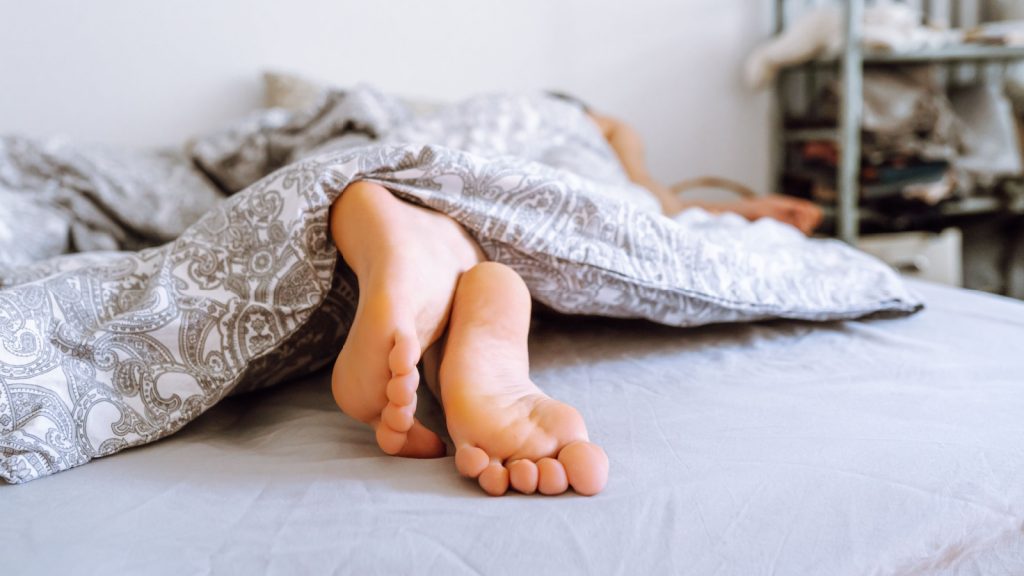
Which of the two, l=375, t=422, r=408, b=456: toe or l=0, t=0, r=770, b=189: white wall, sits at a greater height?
l=0, t=0, r=770, b=189: white wall

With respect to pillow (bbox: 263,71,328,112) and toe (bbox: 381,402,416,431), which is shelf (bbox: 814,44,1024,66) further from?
toe (bbox: 381,402,416,431)

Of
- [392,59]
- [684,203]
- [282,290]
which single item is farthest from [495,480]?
[392,59]

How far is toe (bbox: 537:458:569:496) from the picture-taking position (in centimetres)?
49

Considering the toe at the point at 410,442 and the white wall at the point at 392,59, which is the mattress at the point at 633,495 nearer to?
the toe at the point at 410,442

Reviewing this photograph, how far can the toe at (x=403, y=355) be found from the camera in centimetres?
51

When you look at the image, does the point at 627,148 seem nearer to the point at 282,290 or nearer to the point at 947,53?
the point at 947,53

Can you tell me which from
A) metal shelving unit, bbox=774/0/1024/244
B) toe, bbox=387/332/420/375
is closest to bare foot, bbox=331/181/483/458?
toe, bbox=387/332/420/375

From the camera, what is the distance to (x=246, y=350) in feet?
2.14

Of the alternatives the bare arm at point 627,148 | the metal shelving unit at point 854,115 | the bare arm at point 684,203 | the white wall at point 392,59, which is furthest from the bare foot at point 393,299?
the metal shelving unit at point 854,115

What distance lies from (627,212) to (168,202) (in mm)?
844

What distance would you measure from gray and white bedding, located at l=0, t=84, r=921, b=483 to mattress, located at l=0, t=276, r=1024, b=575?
0.05 metres

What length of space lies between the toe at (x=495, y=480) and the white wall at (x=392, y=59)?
4.55 feet

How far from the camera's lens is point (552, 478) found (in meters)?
0.49

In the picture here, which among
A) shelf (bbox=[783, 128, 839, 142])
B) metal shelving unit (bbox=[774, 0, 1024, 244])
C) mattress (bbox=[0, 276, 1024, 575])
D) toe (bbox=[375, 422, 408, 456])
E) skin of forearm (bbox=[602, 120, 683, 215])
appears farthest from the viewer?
shelf (bbox=[783, 128, 839, 142])
